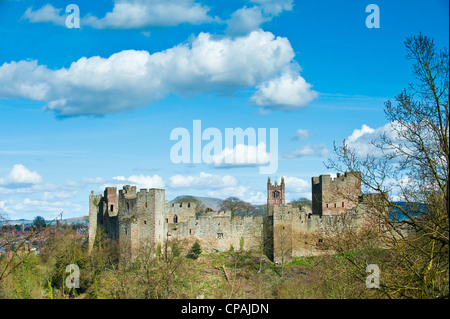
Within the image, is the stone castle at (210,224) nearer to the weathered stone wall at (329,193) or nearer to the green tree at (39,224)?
the weathered stone wall at (329,193)

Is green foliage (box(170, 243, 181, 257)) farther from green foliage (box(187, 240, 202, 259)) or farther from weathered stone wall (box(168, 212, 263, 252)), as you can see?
weathered stone wall (box(168, 212, 263, 252))

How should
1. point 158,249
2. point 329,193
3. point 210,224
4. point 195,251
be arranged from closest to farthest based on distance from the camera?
point 158,249 → point 195,251 → point 210,224 → point 329,193

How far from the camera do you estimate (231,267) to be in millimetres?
37438

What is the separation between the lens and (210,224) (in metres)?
40.9

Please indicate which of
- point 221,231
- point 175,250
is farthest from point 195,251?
point 221,231

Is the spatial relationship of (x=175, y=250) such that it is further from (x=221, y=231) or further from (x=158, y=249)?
(x=221, y=231)

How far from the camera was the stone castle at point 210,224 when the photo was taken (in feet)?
123

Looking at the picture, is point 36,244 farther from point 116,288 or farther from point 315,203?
point 315,203

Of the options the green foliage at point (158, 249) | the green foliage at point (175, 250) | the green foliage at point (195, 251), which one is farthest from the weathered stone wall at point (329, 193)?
the green foliage at point (158, 249)

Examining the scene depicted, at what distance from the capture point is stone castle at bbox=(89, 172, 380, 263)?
37.6 meters

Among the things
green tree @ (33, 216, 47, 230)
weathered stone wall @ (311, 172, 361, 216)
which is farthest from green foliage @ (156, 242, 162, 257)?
weathered stone wall @ (311, 172, 361, 216)
